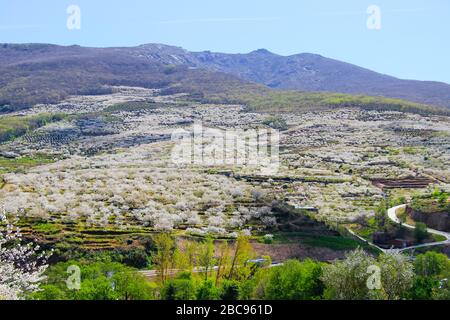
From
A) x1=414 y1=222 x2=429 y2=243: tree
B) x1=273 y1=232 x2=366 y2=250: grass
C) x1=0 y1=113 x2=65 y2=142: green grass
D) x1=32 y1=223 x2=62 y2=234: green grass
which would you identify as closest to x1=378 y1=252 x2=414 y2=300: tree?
x1=273 y1=232 x2=366 y2=250: grass

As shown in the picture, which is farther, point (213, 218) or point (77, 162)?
point (77, 162)

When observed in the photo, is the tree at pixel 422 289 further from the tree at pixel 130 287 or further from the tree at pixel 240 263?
the tree at pixel 130 287

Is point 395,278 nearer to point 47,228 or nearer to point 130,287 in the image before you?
point 130,287

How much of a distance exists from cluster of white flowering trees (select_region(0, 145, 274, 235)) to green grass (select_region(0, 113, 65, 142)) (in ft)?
284

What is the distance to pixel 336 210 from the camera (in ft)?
265

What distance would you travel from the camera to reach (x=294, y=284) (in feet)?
124

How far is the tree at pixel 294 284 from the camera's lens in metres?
37.0

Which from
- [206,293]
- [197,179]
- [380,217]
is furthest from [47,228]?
[380,217]

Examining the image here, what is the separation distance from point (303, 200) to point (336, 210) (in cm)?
658

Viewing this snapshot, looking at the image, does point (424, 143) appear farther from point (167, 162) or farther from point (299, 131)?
point (167, 162)

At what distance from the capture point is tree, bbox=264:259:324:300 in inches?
1457

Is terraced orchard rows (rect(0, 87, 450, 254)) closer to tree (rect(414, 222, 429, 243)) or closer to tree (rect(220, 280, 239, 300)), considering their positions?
tree (rect(414, 222, 429, 243))

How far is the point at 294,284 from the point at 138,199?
133 ft
